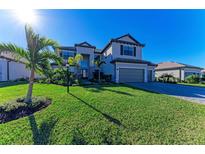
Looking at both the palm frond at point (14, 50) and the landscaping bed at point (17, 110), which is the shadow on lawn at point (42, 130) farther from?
the palm frond at point (14, 50)

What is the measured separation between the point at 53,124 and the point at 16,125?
131cm

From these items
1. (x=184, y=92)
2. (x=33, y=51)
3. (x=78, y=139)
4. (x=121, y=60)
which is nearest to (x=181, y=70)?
(x=121, y=60)

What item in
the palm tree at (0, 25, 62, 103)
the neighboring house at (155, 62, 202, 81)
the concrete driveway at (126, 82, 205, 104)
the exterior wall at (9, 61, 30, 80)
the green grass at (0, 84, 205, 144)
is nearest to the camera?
the green grass at (0, 84, 205, 144)

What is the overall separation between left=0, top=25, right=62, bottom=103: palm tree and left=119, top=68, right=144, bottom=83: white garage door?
11247 millimetres

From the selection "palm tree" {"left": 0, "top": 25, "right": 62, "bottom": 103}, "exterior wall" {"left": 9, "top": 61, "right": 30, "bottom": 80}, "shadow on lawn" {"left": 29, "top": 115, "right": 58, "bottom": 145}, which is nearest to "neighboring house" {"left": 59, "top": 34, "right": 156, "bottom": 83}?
"exterior wall" {"left": 9, "top": 61, "right": 30, "bottom": 80}

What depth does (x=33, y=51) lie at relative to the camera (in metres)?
6.30

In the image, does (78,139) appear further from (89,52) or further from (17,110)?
(89,52)

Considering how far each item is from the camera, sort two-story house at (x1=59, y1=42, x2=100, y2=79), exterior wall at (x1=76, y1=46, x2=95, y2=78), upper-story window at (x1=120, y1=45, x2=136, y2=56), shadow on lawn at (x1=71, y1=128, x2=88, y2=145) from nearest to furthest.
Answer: shadow on lawn at (x1=71, y1=128, x2=88, y2=145) < upper-story window at (x1=120, y1=45, x2=136, y2=56) < two-story house at (x1=59, y1=42, x2=100, y2=79) < exterior wall at (x1=76, y1=46, x2=95, y2=78)

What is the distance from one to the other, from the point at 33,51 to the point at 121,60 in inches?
468

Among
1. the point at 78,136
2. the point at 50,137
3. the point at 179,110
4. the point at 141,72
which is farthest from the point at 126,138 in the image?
the point at 141,72

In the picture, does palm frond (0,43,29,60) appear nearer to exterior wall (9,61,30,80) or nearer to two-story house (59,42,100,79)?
two-story house (59,42,100,79)

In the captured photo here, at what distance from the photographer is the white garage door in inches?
653
